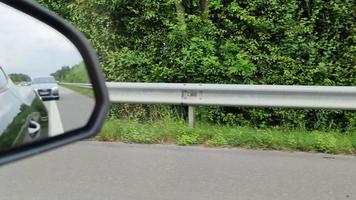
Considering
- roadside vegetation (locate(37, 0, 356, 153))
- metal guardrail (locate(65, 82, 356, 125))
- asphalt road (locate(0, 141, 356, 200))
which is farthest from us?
roadside vegetation (locate(37, 0, 356, 153))

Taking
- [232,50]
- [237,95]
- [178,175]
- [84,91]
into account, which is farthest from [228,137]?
[84,91]

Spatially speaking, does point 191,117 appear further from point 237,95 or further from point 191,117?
point 237,95

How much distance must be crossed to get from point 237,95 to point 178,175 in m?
1.95

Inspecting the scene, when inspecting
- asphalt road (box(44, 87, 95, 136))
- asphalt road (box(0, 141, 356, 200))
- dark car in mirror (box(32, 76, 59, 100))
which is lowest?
asphalt road (box(0, 141, 356, 200))

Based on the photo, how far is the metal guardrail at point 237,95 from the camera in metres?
6.19

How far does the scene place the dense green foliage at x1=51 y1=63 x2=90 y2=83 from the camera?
1.72 m

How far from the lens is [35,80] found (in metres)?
1.65

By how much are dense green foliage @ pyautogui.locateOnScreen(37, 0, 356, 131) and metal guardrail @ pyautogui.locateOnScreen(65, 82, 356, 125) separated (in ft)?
2.17

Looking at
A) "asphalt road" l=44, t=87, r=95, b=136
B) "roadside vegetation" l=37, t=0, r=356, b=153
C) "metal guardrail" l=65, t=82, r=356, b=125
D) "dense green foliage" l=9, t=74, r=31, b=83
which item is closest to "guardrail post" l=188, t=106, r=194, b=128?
"metal guardrail" l=65, t=82, r=356, b=125

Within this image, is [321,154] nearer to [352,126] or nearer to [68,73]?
[352,126]

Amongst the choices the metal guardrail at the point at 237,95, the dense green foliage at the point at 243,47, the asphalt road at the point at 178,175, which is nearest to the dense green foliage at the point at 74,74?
the asphalt road at the point at 178,175

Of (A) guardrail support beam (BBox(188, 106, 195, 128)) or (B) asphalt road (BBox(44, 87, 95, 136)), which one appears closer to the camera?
(B) asphalt road (BBox(44, 87, 95, 136))

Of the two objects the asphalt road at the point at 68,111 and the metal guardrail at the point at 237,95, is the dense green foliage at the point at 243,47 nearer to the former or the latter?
the metal guardrail at the point at 237,95

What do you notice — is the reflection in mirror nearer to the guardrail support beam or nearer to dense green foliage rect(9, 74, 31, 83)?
dense green foliage rect(9, 74, 31, 83)
